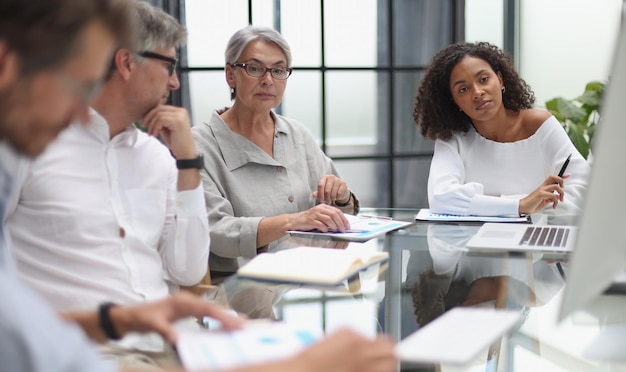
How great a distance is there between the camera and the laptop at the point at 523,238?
1.72 metres

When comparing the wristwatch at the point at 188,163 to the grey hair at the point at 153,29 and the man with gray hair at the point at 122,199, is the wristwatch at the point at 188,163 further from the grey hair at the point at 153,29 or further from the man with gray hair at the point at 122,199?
the grey hair at the point at 153,29

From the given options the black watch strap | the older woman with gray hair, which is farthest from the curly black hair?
the black watch strap

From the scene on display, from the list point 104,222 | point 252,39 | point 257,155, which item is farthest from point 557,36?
point 104,222

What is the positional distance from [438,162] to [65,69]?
204cm

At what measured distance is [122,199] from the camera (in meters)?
1.59

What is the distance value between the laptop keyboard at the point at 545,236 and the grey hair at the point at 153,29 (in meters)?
1.03

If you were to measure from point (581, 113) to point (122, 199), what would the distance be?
3.02m

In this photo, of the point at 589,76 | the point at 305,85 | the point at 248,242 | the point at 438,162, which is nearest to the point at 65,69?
the point at 248,242

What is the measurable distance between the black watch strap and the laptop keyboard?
1133mm

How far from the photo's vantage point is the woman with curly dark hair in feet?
8.01

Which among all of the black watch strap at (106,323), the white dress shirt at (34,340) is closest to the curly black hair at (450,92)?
the black watch strap at (106,323)

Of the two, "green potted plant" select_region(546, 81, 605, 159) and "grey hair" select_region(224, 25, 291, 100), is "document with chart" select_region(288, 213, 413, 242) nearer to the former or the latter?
"grey hair" select_region(224, 25, 291, 100)

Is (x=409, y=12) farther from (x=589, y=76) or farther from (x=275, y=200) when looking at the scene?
(x=275, y=200)

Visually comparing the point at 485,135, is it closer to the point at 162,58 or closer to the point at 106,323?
the point at 162,58
